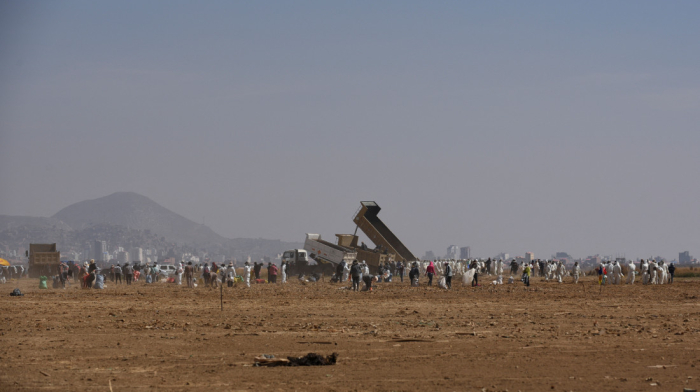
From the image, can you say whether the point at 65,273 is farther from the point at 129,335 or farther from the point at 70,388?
the point at 70,388

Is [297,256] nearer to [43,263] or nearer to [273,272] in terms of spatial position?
[273,272]

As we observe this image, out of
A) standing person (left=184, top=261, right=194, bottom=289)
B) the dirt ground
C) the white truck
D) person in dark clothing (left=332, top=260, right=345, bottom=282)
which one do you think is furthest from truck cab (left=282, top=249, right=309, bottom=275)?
the dirt ground

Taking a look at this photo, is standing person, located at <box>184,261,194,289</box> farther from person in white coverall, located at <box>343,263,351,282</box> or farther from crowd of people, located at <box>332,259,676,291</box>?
person in white coverall, located at <box>343,263,351,282</box>

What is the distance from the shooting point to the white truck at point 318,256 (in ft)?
159

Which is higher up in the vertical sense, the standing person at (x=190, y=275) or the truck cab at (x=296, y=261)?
the truck cab at (x=296, y=261)

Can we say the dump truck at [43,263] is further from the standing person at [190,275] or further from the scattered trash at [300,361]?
the scattered trash at [300,361]

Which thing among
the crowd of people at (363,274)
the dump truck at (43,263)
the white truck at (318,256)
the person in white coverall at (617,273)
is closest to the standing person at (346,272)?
the crowd of people at (363,274)

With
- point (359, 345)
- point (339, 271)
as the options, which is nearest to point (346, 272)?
point (339, 271)

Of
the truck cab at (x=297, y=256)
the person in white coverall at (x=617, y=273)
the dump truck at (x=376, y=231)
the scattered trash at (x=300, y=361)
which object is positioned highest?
the dump truck at (x=376, y=231)

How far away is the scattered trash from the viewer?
12.8 metres

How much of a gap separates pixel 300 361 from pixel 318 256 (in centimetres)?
3750

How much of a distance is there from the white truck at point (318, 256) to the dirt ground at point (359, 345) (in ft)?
73.2

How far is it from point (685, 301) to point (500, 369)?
17656 mm

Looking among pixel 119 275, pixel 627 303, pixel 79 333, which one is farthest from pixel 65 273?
pixel 627 303
